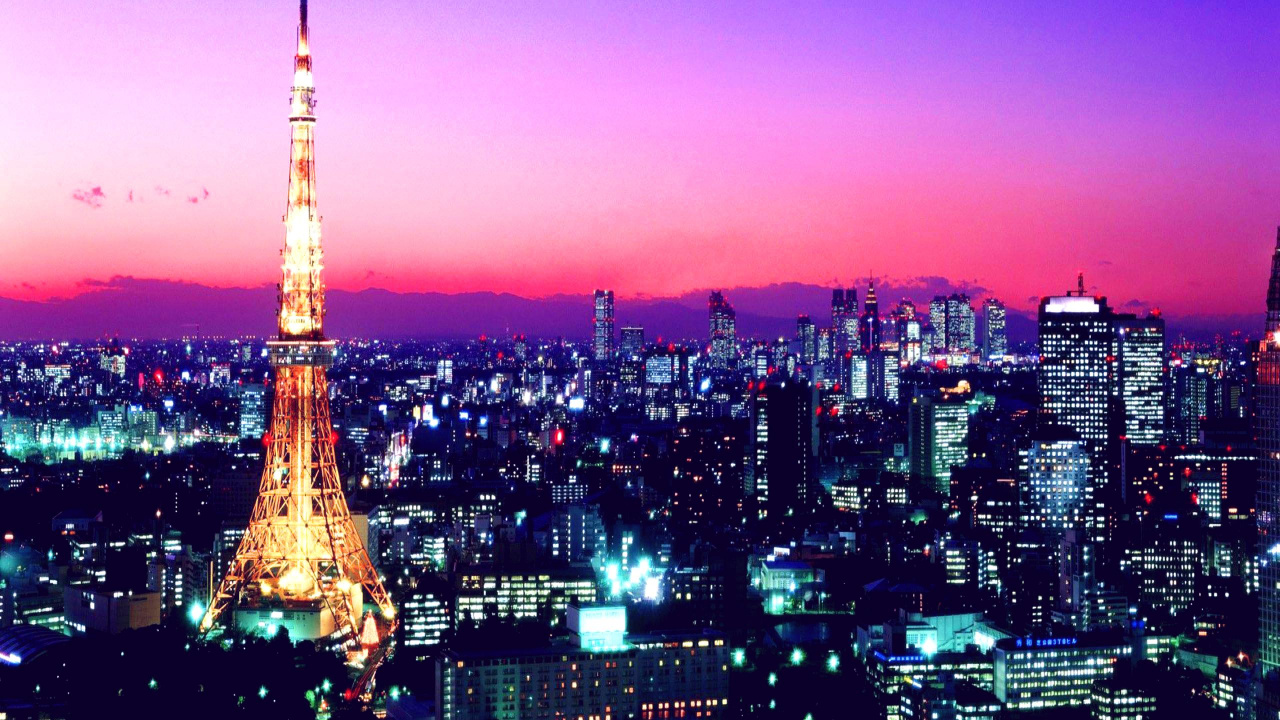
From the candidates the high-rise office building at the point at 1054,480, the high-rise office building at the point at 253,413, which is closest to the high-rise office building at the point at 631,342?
the high-rise office building at the point at 253,413

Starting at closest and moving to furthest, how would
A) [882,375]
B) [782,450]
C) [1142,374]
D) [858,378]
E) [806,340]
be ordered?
[782,450]
[1142,374]
[858,378]
[882,375]
[806,340]

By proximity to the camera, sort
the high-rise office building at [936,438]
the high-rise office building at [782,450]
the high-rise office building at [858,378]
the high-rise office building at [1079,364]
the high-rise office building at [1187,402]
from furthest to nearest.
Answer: the high-rise office building at [858,378], the high-rise office building at [1187,402], the high-rise office building at [936,438], the high-rise office building at [1079,364], the high-rise office building at [782,450]

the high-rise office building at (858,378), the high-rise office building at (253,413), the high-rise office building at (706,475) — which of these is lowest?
the high-rise office building at (706,475)

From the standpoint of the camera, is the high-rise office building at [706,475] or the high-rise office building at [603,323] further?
the high-rise office building at [603,323]

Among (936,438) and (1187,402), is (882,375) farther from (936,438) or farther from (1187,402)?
(936,438)

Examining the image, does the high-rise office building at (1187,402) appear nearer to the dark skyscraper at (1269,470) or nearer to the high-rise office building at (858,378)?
the high-rise office building at (858,378)

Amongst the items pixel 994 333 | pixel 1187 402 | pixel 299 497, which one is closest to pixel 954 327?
pixel 994 333

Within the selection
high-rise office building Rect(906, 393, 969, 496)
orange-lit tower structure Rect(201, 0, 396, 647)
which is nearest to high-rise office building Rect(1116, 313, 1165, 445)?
high-rise office building Rect(906, 393, 969, 496)
